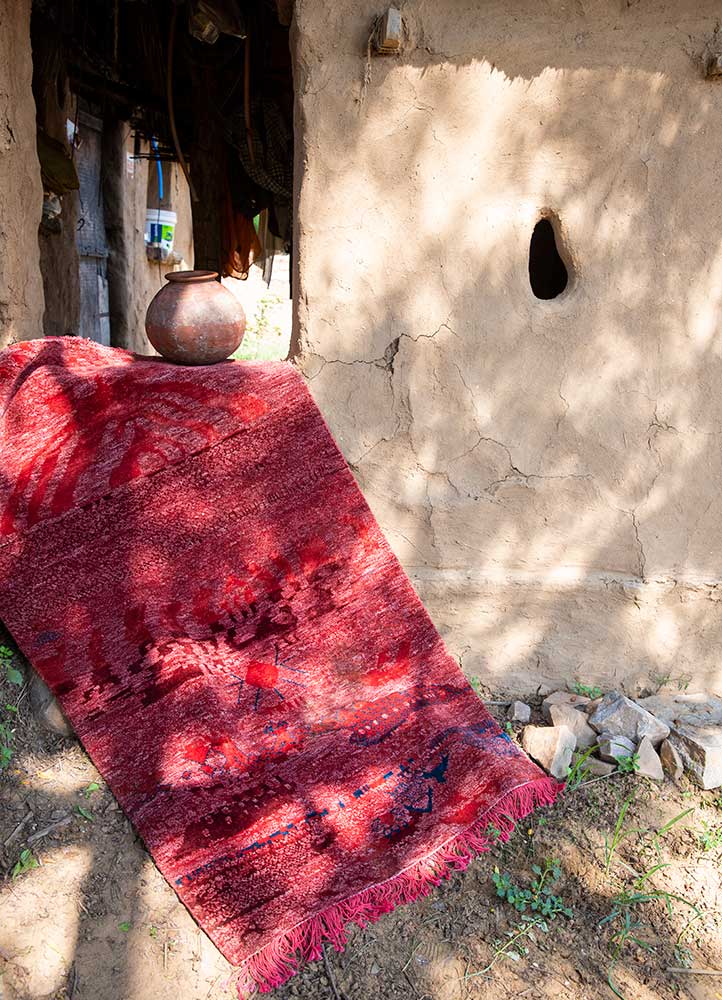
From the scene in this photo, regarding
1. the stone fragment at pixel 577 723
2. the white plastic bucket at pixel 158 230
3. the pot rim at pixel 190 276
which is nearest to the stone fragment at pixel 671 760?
the stone fragment at pixel 577 723

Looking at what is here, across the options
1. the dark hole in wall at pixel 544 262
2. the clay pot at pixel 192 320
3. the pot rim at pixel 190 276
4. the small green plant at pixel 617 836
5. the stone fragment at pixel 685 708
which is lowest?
the small green plant at pixel 617 836

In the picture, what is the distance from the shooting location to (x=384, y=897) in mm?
2094

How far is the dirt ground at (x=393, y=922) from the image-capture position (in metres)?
1.95

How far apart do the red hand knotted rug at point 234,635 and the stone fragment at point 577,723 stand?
0.32 meters

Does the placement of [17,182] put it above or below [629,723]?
above

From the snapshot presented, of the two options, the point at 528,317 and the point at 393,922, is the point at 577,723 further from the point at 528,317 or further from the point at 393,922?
the point at 528,317

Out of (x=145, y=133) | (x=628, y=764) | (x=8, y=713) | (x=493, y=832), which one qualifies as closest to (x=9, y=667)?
(x=8, y=713)

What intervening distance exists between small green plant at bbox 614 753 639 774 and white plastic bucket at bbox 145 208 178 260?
23.0ft

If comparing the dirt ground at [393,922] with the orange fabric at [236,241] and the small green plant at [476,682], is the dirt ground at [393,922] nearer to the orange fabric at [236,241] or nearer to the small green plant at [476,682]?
the small green plant at [476,682]

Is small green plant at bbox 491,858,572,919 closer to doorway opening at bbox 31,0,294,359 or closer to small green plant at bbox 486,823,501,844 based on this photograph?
small green plant at bbox 486,823,501,844

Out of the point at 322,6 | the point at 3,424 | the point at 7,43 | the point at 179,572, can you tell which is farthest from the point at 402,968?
the point at 7,43

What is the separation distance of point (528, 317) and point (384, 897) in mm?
1819

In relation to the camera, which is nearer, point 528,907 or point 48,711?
point 528,907

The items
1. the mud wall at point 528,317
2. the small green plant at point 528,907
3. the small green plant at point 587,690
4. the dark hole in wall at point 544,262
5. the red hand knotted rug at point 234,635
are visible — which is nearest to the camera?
the small green plant at point 528,907
